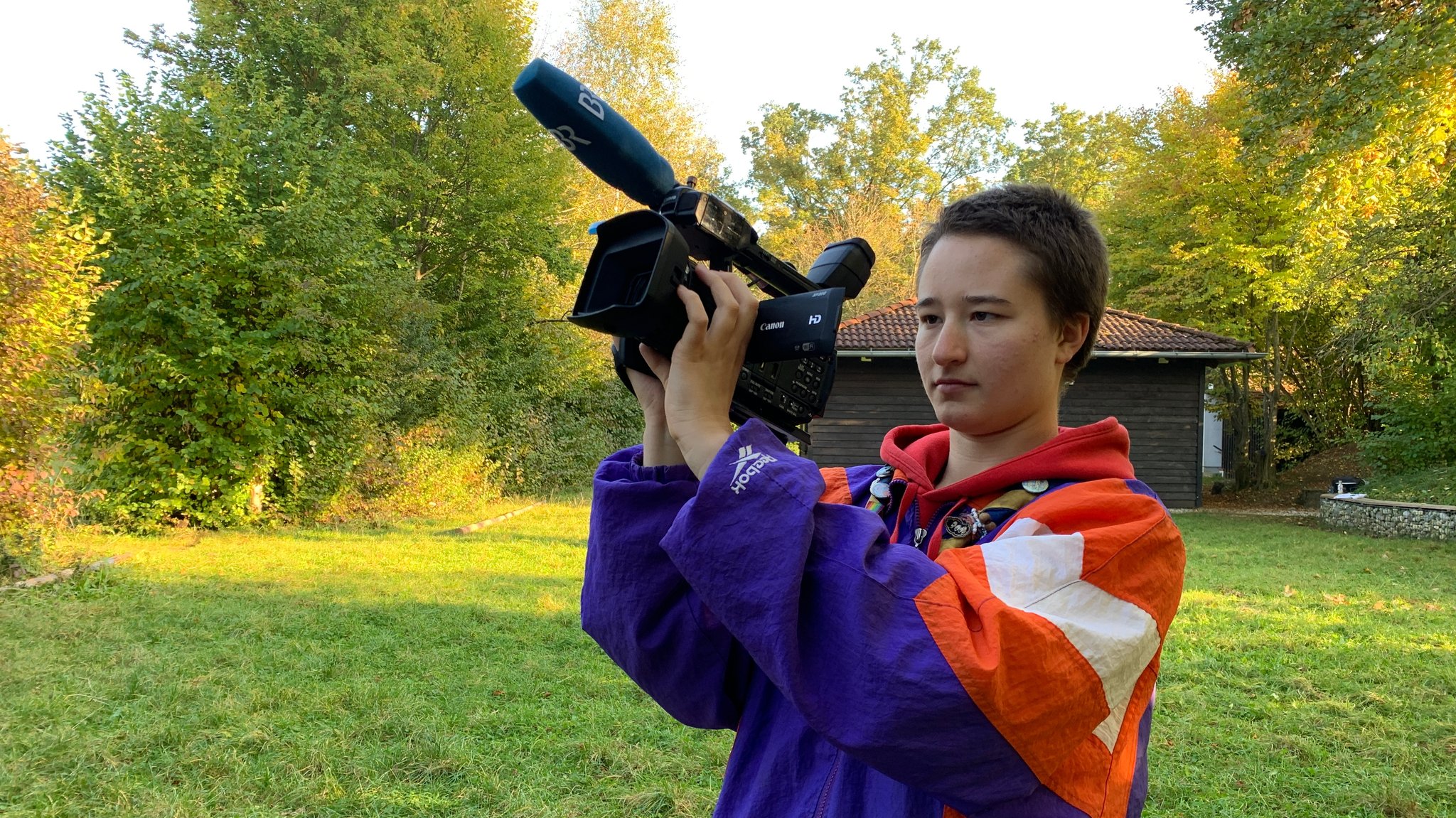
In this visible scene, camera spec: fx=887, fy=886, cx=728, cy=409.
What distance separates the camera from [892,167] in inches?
1280

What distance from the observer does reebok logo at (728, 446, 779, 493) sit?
970 millimetres

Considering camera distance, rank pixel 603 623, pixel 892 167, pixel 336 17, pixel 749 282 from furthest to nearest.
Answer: pixel 892 167 → pixel 336 17 → pixel 749 282 → pixel 603 623

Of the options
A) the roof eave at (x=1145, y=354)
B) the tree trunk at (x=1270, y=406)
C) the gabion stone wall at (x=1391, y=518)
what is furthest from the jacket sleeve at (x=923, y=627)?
the tree trunk at (x=1270, y=406)

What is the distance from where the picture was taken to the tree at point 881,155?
32.0 meters

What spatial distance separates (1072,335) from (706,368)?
53 centimetres

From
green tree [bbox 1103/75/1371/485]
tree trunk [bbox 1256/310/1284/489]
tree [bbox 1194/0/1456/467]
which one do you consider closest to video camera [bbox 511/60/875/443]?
tree [bbox 1194/0/1456/467]

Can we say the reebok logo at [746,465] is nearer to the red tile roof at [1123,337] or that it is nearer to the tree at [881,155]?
the red tile roof at [1123,337]

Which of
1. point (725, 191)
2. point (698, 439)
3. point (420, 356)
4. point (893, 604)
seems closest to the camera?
point (893, 604)

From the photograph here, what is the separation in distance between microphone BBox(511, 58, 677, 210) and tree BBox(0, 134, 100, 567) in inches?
307

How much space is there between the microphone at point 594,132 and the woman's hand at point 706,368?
0.63 feet

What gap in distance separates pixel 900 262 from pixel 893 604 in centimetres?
3083

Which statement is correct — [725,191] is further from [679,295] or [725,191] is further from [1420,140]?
[679,295]

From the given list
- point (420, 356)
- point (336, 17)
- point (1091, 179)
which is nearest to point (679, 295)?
point (420, 356)

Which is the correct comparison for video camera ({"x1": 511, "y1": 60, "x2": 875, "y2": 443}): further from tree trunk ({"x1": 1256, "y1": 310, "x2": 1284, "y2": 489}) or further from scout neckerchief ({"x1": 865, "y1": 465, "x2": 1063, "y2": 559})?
tree trunk ({"x1": 1256, "y1": 310, "x2": 1284, "y2": 489})
